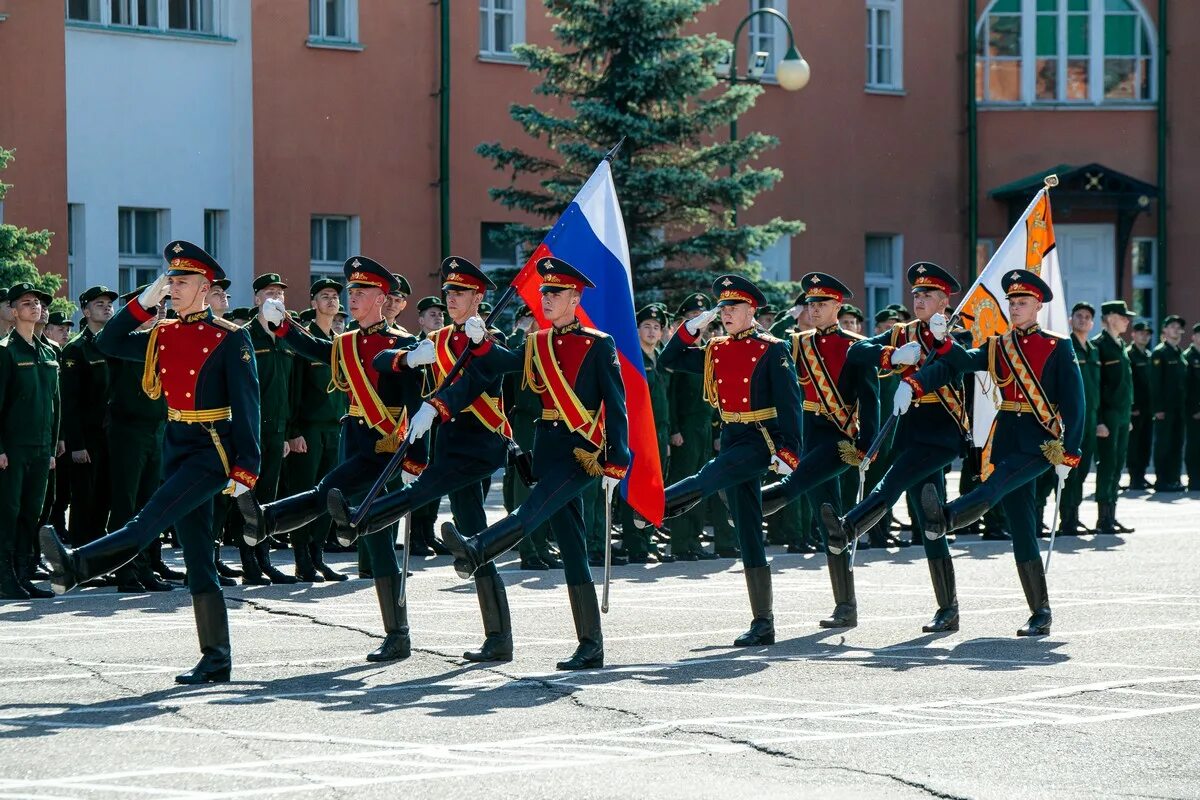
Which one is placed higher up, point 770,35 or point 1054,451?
point 770,35

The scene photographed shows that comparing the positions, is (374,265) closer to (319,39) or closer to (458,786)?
(458,786)

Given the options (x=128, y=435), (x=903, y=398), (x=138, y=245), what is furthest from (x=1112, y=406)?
(x=138, y=245)

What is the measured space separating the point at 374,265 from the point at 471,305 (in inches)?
22.7

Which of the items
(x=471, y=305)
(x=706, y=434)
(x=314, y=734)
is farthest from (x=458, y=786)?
(x=706, y=434)

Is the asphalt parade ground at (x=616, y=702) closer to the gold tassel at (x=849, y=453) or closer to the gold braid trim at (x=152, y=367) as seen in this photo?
the gold tassel at (x=849, y=453)

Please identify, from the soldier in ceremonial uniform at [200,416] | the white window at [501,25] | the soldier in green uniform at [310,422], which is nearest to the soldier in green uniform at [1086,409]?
the soldier in green uniform at [310,422]

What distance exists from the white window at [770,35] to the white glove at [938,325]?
2055 centimetres

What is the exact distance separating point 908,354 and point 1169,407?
1337cm

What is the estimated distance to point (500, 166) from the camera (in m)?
25.6

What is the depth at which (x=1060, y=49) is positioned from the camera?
33.8 meters

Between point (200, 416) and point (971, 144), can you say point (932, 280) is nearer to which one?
point (200, 416)

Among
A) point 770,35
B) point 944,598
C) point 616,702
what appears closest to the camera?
point 616,702

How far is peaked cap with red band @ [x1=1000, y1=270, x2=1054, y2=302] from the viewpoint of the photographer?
11391mm

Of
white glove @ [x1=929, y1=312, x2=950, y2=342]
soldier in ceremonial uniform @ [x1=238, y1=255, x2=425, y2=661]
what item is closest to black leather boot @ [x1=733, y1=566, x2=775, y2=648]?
white glove @ [x1=929, y1=312, x2=950, y2=342]
